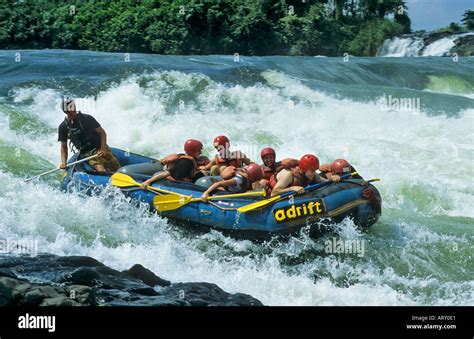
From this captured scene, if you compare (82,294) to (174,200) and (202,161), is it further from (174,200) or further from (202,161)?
(202,161)

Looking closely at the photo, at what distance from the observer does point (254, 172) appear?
10047mm

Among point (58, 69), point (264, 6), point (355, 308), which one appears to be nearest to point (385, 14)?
point (264, 6)

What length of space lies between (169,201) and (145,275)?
191 centimetres

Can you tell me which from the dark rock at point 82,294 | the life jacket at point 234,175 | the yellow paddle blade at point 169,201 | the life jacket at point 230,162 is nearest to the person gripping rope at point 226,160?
the life jacket at point 230,162

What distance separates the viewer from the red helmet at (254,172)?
10047mm

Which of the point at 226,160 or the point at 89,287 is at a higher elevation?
the point at 226,160

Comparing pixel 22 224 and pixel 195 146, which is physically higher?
pixel 195 146

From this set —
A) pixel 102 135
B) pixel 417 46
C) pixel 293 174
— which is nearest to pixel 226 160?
pixel 293 174

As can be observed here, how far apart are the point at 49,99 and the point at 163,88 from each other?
2498 millimetres

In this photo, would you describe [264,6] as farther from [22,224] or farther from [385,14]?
[22,224]

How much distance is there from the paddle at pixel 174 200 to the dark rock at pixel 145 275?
169cm

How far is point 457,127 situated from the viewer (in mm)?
17578

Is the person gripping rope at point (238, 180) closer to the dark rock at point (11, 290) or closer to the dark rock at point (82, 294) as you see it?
the dark rock at point (82, 294)

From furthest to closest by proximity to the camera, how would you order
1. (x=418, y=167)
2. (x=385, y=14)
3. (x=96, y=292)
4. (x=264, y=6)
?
(x=385, y=14), (x=264, y=6), (x=418, y=167), (x=96, y=292)
